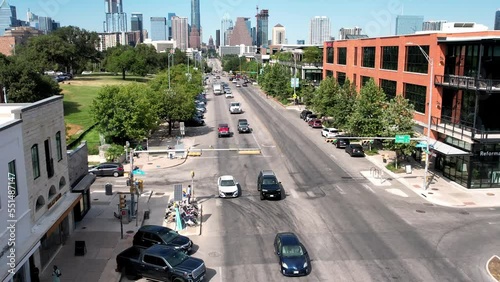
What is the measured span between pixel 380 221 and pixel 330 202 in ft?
17.0

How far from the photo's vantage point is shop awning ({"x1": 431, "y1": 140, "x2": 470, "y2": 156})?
125 ft

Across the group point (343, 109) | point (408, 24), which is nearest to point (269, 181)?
point (343, 109)

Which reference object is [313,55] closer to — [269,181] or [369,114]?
[369,114]

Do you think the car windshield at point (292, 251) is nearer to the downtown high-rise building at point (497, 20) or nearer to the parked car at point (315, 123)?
the downtown high-rise building at point (497, 20)

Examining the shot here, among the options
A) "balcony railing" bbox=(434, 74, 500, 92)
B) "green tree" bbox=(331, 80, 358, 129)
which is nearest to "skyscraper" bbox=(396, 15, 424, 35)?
"green tree" bbox=(331, 80, 358, 129)

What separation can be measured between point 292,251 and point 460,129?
23609 mm

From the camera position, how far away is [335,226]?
3003 centimetres

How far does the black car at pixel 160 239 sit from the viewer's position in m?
25.3

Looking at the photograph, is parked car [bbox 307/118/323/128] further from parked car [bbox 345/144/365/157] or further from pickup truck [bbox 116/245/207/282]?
pickup truck [bbox 116/245/207/282]

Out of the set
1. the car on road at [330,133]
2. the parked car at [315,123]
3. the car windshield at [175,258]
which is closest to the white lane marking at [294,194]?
the car windshield at [175,258]

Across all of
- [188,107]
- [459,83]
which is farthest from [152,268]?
[188,107]

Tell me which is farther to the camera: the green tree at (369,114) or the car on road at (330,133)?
the car on road at (330,133)

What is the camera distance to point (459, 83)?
1542 inches

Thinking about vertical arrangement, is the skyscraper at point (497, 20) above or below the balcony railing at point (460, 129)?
above
